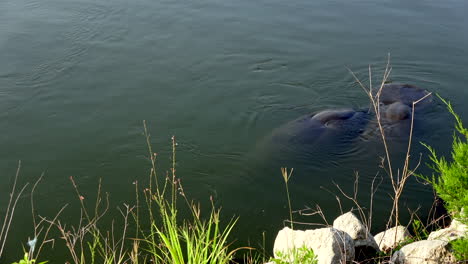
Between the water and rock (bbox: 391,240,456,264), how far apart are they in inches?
62.5

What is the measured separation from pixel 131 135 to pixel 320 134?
2.56 meters

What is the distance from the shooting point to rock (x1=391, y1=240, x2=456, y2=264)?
4289 mm

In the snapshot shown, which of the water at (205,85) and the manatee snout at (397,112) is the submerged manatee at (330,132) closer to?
the manatee snout at (397,112)

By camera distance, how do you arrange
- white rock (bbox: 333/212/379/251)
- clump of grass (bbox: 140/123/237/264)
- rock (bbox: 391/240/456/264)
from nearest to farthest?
clump of grass (bbox: 140/123/237/264) → rock (bbox: 391/240/456/264) → white rock (bbox: 333/212/379/251)

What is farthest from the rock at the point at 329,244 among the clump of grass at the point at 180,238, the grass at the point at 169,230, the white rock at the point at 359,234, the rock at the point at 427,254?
the clump of grass at the point at 180,238

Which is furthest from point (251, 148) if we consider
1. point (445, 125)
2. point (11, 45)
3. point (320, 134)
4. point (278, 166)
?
point (11, 45)

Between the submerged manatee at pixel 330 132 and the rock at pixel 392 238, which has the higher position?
the submerged manatee at pixel 330 132

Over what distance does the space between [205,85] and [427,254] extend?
4929 mm

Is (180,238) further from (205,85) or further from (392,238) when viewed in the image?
(205,85)

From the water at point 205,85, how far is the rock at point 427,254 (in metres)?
1.59

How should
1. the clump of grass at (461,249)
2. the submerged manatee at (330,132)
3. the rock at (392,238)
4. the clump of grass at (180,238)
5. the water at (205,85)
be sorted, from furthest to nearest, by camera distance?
the submerged manatee at (330,132) < the water at (205,85) < the rock at (392,238) < the clump of grass at (461,249) < the clump of grass at (180,238)

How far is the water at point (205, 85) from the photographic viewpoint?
6.34 meters

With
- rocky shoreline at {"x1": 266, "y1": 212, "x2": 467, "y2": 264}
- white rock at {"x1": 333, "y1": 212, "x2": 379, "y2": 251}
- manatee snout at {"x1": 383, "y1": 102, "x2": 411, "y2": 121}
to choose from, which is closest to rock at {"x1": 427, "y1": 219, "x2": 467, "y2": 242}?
rocky shoreline at {"x1": 266, "y1": 212, "x2": 467, "y2": 264}

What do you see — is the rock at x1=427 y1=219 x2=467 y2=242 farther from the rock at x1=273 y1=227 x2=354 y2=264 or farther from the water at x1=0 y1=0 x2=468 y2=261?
the water at x1=0 y1=0 x2=468 y2=261
